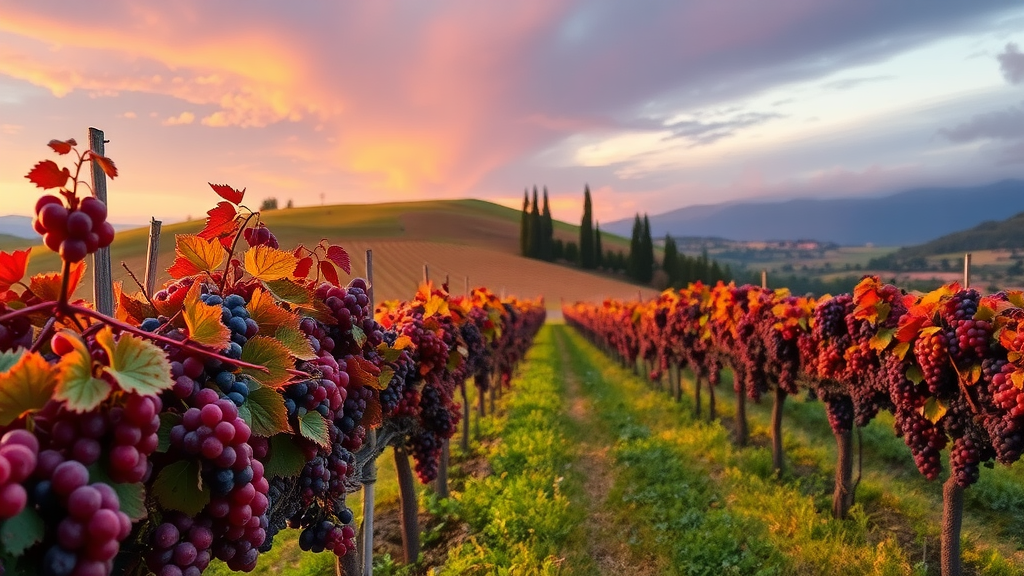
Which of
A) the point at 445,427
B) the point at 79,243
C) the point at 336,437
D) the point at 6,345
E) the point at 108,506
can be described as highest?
the point at 79,243

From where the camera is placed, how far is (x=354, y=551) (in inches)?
155

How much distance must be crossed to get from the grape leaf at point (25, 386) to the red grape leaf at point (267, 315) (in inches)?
32.1

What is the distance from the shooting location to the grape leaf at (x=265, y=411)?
1.61m

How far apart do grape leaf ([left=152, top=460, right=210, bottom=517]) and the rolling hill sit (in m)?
45.3

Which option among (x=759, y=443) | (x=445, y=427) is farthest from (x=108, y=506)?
(x=759, y=443)

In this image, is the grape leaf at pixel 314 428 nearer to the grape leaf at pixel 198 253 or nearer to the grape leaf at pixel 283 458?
the grape leaf at pixel 283 458

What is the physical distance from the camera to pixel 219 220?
223 cm

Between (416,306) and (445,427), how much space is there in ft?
Result: 4.58

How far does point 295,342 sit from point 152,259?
88 cm

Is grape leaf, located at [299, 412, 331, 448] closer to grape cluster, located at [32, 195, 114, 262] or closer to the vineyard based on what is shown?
the vineyard

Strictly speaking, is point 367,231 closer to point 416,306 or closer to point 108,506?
point 416,306

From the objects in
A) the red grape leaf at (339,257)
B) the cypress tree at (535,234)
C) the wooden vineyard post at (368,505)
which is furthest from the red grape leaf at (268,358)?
the cypress tree at (535,234)

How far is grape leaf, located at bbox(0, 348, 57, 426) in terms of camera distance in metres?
1.04

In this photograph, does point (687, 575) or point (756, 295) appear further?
point (756, 295)
